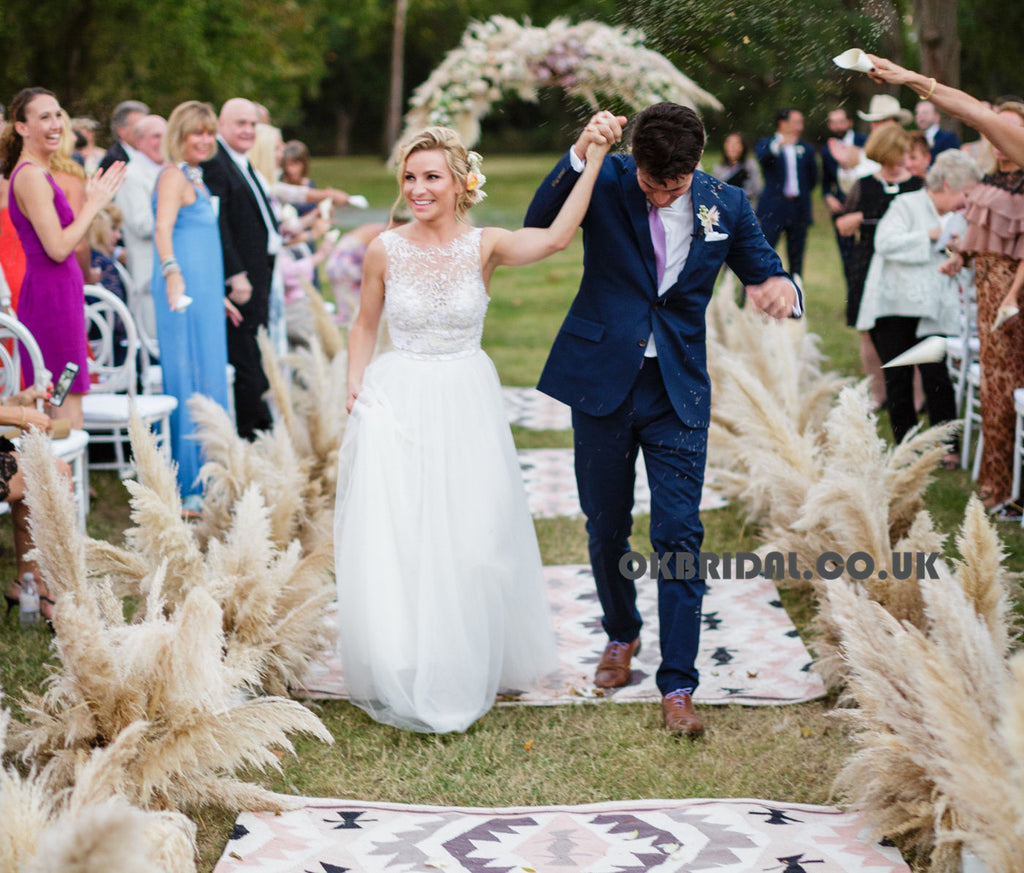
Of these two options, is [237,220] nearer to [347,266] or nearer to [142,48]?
[347,266]

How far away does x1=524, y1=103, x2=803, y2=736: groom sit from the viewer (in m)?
3.97

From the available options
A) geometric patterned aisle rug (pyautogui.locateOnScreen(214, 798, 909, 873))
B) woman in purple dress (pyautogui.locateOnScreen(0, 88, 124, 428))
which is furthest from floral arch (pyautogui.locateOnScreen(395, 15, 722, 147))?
geometric patterned aisle rug (pyautogui.locateOnScreen(214, 798, 909, 873))

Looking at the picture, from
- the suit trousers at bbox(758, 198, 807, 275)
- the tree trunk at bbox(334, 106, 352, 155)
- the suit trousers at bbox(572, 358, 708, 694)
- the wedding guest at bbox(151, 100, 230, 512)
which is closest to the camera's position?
the suit trousers at bbox(572, 358, 708, 694)

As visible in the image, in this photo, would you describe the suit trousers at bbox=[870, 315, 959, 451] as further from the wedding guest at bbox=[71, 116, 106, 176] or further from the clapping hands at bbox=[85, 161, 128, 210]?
A: the wedding guest at bbox=[71, 116, 106, 176]

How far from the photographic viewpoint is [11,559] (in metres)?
5.82

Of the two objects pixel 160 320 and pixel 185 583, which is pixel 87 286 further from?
pixel 185 583

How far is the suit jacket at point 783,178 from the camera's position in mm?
13367

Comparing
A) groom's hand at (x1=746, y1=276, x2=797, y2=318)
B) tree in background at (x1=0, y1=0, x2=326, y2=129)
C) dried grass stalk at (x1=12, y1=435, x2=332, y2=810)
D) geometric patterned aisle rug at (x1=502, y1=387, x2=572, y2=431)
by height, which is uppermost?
tree in background at (x1=0, y1=0, x2=326, y2=129)

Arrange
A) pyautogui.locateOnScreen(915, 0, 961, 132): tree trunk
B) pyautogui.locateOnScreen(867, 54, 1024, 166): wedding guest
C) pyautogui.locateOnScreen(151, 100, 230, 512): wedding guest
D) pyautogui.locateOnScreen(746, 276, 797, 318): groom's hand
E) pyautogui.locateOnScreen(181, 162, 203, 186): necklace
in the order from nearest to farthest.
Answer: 1. pyautogui.locateOnScreen(867, 54, 1024, 166): wedding guest
2. pyautogui.locateOnScreen(746, 276, 797, 318): groom's hand
3. pyautogui.locateOnScreen(151, 100, 230, 512): wedding guest
4. pyautogui.locateOnScreen(181, 162, 203, 186): necklace
5. pyautogui.locateOnScreen(915, 0, 961, 132): tree trunk

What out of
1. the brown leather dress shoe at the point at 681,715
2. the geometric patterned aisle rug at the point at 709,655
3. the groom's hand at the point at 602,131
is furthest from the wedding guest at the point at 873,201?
the groom's hand at the point at 602,131

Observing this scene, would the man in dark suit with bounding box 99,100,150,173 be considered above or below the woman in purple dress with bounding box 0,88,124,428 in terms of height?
above

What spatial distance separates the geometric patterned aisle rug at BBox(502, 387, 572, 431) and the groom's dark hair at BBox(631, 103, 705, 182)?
17.0 ft

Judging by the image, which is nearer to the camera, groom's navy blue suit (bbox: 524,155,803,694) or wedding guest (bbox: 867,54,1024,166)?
wedding guest (bbox: 867,54,1024,166)

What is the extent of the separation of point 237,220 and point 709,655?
4129 mm
